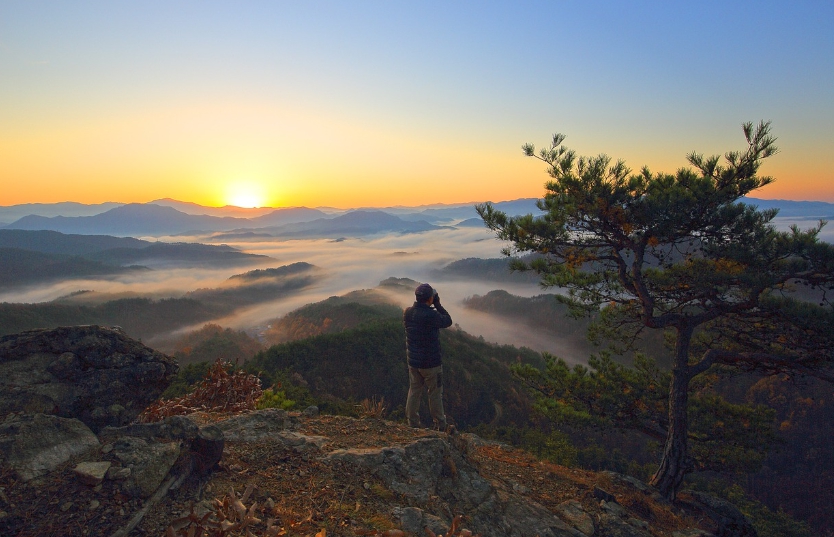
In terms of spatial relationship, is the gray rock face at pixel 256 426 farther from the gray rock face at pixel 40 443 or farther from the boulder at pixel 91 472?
the boulder at pixel 91 472

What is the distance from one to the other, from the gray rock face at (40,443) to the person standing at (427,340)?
4.77 metres

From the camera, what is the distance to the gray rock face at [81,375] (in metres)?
4.34

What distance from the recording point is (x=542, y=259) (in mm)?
9328

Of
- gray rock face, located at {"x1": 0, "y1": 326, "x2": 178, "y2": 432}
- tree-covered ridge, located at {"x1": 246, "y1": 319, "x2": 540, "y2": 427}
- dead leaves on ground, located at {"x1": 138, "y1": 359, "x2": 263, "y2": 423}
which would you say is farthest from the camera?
tree-covered ridge, located at {"x1": 246, "y1": 319, "x2": 540, "y2": 427}

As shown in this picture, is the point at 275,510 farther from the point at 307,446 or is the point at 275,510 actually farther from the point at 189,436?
the point at 307,446

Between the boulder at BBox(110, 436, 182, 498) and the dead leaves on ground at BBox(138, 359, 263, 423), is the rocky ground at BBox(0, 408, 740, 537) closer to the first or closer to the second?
the boulder at BBox(110, 436, 182, 498)

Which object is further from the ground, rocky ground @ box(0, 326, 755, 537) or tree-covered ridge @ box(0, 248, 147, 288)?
rocky ground @ box(0, 326, 755, 537)

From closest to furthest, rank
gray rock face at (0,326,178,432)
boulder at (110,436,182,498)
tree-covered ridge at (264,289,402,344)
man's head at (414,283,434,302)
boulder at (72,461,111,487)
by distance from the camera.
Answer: boulder at (72,461,111,487)
boulder at (110,436,182,498)
gray rock face at (0,326,178,432)
man's head at (414,283,434,302)
tree-covered ridge at (264,289,402,344)

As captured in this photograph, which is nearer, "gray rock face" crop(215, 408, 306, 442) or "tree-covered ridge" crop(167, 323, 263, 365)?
"gray rock face" crop(215, 408, 306, 442)

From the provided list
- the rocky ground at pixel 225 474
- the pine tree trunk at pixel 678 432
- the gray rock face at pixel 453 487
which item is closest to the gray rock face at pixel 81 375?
the rocky ground at pixel 225 474

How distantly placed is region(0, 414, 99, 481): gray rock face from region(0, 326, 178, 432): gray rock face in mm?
681

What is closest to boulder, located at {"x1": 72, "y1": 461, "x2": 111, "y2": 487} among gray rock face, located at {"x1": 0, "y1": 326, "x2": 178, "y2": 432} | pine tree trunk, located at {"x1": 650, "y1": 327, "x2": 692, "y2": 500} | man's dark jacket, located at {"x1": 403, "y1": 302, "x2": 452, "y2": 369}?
gray rock face, located at {"x1": 0, "y1": 326, "x2": 178, "y2": 432}

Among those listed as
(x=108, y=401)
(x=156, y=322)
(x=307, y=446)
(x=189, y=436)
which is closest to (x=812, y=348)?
(x=307, y=446)

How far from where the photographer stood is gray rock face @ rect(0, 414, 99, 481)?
3.26 metres
